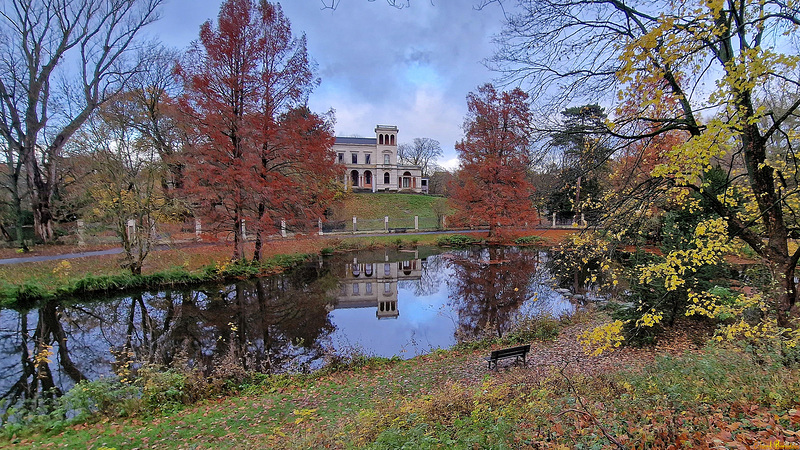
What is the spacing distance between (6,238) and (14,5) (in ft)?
35.4

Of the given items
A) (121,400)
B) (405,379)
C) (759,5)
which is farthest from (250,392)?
(759,5)

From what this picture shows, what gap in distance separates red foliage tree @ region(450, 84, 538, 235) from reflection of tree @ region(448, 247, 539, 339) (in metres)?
2.59

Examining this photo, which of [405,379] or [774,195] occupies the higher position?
[774,195]

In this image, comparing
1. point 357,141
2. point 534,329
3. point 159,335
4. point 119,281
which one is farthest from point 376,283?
point 357,141

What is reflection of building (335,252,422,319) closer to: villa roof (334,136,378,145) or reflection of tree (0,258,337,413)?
reflection of tree (0,258,337,413)

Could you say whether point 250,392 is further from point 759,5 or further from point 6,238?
point 6,238

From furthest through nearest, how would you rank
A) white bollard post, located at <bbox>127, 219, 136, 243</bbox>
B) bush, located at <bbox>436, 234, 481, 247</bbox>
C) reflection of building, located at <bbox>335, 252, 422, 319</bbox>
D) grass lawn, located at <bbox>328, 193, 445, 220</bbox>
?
grass lawn, located at <bbox>328, 193, 445, 220</bbox> < bush, located at <bbox>436, 234, 481, 247</bbox> < white bollard post, located at <bbox>127, 219, 136, 243</bbox> < reflection of building, located at <bbox>335, 252, 422, 319</bbox>

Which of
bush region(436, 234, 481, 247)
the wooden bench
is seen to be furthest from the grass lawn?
the wooden bench

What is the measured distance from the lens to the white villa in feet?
154

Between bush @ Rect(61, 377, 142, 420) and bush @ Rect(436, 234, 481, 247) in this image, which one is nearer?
bush @ Rect(61, 377, 142, 420)

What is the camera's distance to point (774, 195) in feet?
11.6

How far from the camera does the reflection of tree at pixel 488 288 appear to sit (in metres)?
10.0

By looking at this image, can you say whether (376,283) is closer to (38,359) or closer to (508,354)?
(508,354)

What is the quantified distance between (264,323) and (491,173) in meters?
16.2
